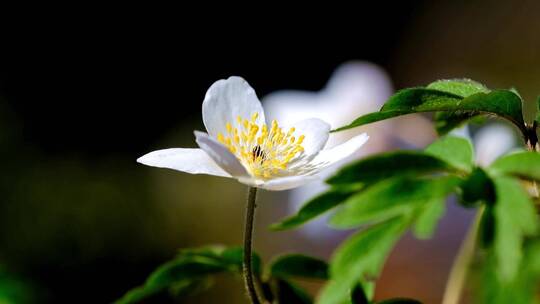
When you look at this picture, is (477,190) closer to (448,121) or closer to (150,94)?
(448,121)

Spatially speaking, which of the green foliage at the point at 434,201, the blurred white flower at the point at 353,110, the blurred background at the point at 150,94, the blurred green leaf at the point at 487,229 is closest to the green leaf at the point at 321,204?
the green foliage at the point at 434,201

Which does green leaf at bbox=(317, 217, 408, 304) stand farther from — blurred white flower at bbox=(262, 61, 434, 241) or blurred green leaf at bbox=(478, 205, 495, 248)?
blurred white flower at bbox=(262, 61, 434, 241)

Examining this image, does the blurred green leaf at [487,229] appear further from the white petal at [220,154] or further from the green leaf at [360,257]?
the white petal at [220,154]

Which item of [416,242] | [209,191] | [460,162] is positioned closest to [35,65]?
[209,191]

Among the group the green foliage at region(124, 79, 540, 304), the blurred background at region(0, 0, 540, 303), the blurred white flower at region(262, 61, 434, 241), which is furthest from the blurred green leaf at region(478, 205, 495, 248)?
the blurred background at region(0, 0, 540, 303)

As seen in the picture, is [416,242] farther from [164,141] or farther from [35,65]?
[35,65]
